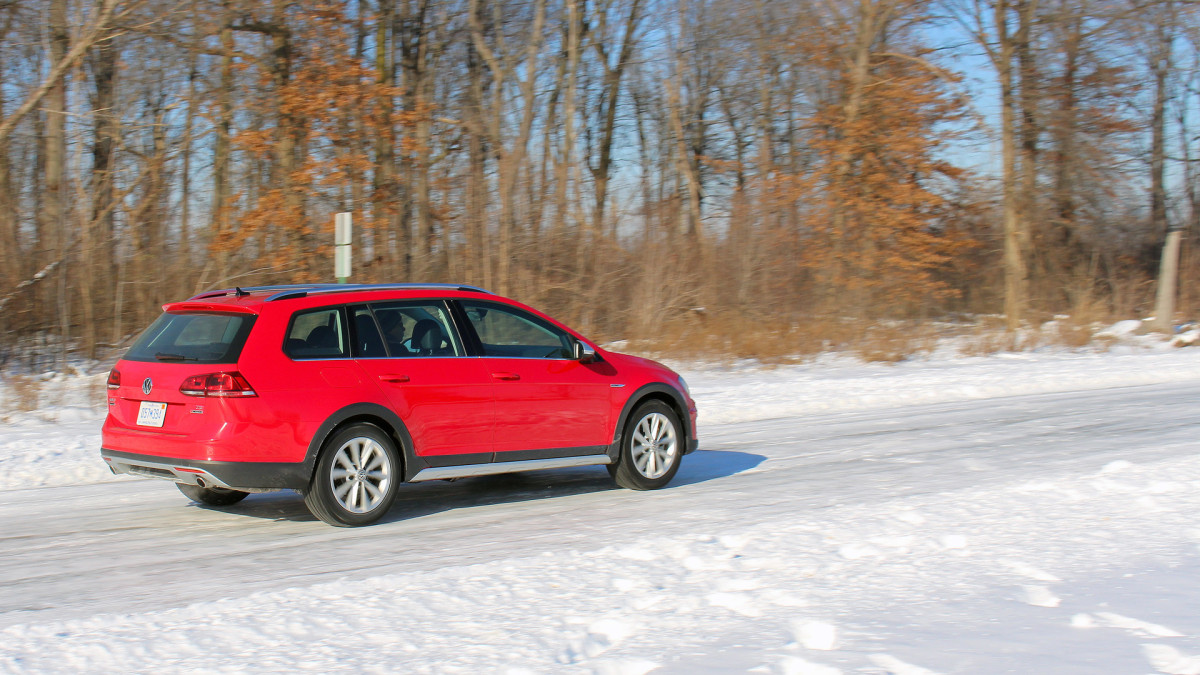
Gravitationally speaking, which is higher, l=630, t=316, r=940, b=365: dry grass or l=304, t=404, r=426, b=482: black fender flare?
l=630, t=316, r=940, b=365: dry grass

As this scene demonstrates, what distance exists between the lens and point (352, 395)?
6.95m

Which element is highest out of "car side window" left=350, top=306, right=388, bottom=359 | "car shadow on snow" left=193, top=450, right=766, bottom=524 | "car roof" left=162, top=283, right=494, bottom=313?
"car roof" left=162, top=283, right=494, bottom=313

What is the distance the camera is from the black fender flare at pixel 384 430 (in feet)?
22.3

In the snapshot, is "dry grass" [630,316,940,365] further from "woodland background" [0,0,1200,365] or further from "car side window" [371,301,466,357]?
"car side window" [371,301,466,357]

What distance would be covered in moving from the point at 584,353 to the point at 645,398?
2.59 feet

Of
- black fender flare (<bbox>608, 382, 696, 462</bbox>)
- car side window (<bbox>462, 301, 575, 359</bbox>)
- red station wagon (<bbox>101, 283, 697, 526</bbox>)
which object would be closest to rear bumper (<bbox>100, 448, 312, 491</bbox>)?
red station wagon (<bbox>101, 283, 697, 526</bbox>)

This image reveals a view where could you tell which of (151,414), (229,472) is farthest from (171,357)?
(229,472)

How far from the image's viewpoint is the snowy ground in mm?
4441

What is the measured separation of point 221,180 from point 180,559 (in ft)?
54.3

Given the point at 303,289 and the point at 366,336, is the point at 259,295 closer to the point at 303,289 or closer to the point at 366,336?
the point at 303,289

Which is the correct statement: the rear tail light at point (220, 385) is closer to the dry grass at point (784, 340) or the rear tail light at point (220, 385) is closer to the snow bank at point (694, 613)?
the snow bank at point (694, 613)

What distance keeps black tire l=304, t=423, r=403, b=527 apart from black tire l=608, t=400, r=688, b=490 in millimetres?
2000

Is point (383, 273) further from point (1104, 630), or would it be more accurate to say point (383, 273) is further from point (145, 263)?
point (1104, 630)

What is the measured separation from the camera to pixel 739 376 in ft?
62.6
